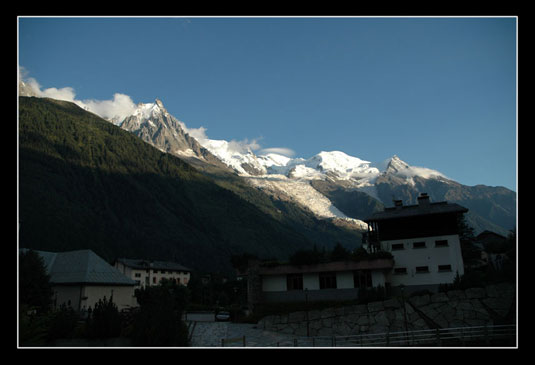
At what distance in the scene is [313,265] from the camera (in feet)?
123

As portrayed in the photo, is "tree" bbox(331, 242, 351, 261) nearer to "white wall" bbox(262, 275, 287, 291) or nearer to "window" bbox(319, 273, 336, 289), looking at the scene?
"window" bbox(319, 273, 336, 289)

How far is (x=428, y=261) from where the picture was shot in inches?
1458

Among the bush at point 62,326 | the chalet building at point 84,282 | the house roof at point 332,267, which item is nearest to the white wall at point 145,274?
the chalet building at point 84,282

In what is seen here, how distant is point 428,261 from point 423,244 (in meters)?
1.66

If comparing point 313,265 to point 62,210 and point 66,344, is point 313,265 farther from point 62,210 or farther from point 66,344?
point 62,210

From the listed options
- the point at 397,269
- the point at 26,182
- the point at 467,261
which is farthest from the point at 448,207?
the point at 26,182

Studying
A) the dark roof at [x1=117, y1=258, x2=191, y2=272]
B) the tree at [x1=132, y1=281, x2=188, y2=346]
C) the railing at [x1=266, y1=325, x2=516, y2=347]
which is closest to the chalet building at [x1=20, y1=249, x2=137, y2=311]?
→ the tree at [x1=132, y1=281, x2=188, y2=346]

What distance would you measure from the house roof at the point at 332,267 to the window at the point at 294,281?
20.6 inches

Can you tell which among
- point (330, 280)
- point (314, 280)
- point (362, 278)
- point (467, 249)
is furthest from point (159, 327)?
point (467, 249)

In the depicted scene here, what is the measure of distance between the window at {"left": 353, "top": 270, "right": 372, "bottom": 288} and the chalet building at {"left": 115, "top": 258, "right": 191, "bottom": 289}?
59300 mm

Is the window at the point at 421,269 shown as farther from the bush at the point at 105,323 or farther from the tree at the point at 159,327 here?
the bush at the point at 105,323
